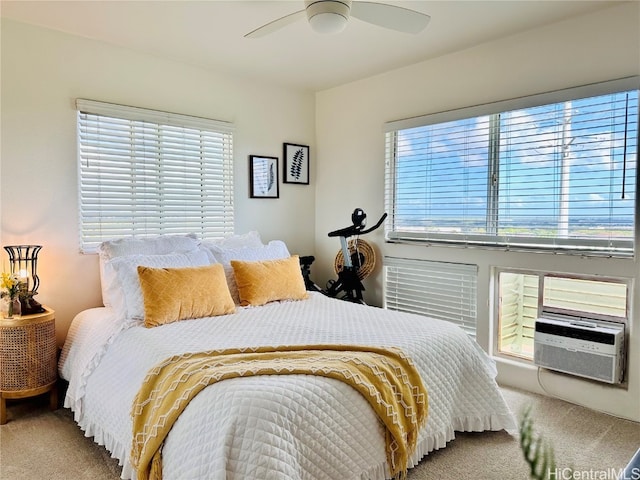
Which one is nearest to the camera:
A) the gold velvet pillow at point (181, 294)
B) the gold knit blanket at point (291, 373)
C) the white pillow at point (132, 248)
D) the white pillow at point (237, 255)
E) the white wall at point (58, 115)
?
the gold knit blanket at point (291, 373)

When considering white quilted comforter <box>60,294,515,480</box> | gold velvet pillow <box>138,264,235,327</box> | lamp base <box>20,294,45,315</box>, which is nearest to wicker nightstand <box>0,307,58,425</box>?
lamp base <box>20,294,45,315</box>

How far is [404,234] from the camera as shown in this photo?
3.98 metres

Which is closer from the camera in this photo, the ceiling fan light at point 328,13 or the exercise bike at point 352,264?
the ceiling fan light at point 328,13

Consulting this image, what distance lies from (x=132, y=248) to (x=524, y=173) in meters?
2.87

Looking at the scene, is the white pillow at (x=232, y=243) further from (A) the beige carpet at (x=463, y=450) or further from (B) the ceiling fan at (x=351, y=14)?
(B) the ceiling fan at (x=351, y=14)

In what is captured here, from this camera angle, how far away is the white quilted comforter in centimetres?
158

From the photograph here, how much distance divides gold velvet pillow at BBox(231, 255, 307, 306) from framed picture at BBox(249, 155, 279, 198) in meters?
1.08

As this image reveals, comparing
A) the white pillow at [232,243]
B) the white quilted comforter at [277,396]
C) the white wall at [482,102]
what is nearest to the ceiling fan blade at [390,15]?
the white wall at [482,102]

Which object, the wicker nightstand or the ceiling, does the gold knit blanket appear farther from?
the ceiling

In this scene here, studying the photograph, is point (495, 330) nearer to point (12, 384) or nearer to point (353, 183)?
point (353, 183)

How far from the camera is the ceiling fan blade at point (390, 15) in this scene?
7.05ft

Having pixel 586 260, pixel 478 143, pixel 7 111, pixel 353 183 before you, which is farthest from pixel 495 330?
pixel 7 111

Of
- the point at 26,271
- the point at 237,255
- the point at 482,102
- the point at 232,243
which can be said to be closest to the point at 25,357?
the point at 26,271

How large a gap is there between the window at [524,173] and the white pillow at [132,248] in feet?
6.22
